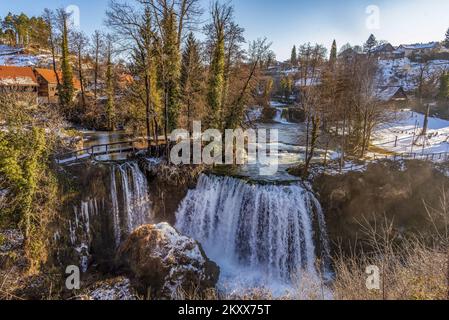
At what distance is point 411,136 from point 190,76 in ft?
88.4

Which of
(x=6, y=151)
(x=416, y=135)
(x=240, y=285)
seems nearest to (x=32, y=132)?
(x=6, y=151)

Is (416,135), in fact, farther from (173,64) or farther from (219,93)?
(173,64)

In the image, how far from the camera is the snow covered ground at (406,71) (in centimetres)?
6081

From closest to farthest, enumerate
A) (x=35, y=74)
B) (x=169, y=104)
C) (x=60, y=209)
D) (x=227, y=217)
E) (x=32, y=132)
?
(x=32, y=132)
(x=60, y=209)
(x=227, y=217)
(x=169, y=104)
(x=35, y=74)

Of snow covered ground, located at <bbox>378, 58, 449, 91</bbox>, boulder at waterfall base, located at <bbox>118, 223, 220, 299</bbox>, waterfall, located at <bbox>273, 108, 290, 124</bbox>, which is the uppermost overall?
snow covered ground, located at <bbox>378, 58, 449, 91</bbox>

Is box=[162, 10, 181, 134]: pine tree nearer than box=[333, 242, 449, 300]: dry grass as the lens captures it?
No

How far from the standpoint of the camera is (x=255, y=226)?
52.3 feet

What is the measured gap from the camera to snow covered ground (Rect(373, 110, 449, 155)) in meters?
25.5

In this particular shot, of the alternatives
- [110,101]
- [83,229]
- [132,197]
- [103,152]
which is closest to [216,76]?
[103,152]

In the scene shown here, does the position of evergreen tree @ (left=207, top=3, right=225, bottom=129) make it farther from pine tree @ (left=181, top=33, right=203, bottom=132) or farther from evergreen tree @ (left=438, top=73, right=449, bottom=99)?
evergreen tree @ (left=438, top=73, right=449, bottom=99)

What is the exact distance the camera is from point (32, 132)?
39.5 feet

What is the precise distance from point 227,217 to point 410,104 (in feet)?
144

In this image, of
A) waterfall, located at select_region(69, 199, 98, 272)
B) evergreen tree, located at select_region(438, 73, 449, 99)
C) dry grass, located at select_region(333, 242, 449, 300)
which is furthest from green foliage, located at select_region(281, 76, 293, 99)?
dry grass, located at select_region(333, 242, 449, 300)

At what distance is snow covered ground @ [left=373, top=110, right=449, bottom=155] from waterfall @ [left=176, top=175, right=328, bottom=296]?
14748 millimetres
